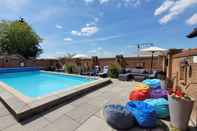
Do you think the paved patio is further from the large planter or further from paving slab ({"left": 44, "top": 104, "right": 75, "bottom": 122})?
the large planter

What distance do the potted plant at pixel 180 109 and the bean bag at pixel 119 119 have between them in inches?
31.8

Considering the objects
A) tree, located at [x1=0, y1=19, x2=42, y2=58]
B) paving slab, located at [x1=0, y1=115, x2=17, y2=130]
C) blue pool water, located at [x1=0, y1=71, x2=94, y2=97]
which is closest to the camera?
paving slab, located at [x1=0, y1=115, x2=17, y2=130]

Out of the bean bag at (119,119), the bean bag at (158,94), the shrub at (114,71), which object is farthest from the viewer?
the shrub at (114,71)

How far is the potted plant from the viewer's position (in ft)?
9.55

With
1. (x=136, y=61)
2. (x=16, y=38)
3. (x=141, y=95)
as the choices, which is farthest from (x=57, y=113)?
(x=16, y=38)

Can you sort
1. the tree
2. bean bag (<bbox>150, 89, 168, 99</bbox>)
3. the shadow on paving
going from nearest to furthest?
the shadow on paving, bean bag (<bbox>150, 89, 168, 99</bbox>), the tree

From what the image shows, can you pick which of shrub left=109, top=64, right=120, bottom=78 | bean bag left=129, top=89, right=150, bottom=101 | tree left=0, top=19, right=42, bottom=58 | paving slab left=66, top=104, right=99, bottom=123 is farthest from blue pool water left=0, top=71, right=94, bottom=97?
tree left=0, top=19, right=42, bottom=58

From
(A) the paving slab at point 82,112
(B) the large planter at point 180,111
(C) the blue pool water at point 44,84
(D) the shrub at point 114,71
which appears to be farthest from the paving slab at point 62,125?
(D) the shrub at point 114,71

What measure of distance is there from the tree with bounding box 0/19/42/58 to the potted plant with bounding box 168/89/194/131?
86.2ft

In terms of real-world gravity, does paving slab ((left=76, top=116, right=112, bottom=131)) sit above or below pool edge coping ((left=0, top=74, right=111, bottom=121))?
below

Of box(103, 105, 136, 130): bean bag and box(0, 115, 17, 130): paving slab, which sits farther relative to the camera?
box(0, 115, 17, 130): paving slab

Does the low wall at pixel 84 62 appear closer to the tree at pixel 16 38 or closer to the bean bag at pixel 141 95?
the bean bag at pixel 141 95

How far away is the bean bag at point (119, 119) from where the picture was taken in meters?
3.14

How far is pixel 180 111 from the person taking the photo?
2959 millimetres
